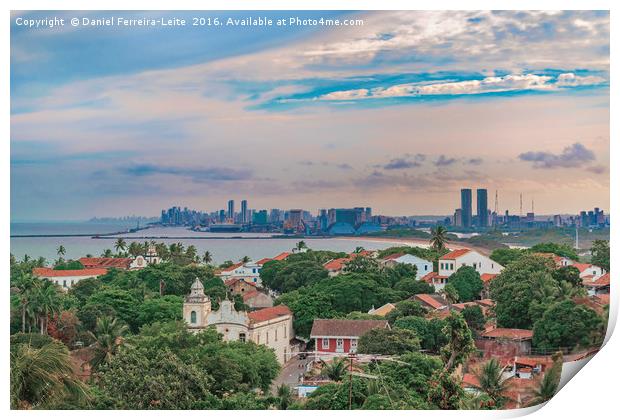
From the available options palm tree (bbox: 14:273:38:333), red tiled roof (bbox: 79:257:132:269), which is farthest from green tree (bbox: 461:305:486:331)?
red tiled roof (bbox: 79:257:132:269)

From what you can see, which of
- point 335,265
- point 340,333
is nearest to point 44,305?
point 340,333

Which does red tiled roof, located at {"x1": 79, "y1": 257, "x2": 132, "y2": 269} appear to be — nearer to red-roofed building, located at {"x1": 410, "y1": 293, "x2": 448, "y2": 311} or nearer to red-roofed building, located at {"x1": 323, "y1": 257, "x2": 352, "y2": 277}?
red-roofed building, located at {"x1": 323, "y1": 257, "x2": 352, "y2": 277}

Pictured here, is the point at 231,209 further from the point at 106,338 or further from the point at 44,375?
the point at 44,375

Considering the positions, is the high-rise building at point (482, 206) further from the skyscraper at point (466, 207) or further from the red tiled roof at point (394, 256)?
the red tiled roof at point (394, 256)

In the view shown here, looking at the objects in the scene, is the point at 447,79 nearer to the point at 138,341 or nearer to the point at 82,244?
the point at 138,341

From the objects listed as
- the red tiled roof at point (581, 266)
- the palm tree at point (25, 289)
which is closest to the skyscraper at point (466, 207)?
the red tiled roof at point (581, 266)

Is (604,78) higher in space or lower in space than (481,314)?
higher

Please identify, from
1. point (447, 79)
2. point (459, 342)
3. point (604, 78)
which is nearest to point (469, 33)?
point (447, 79)
